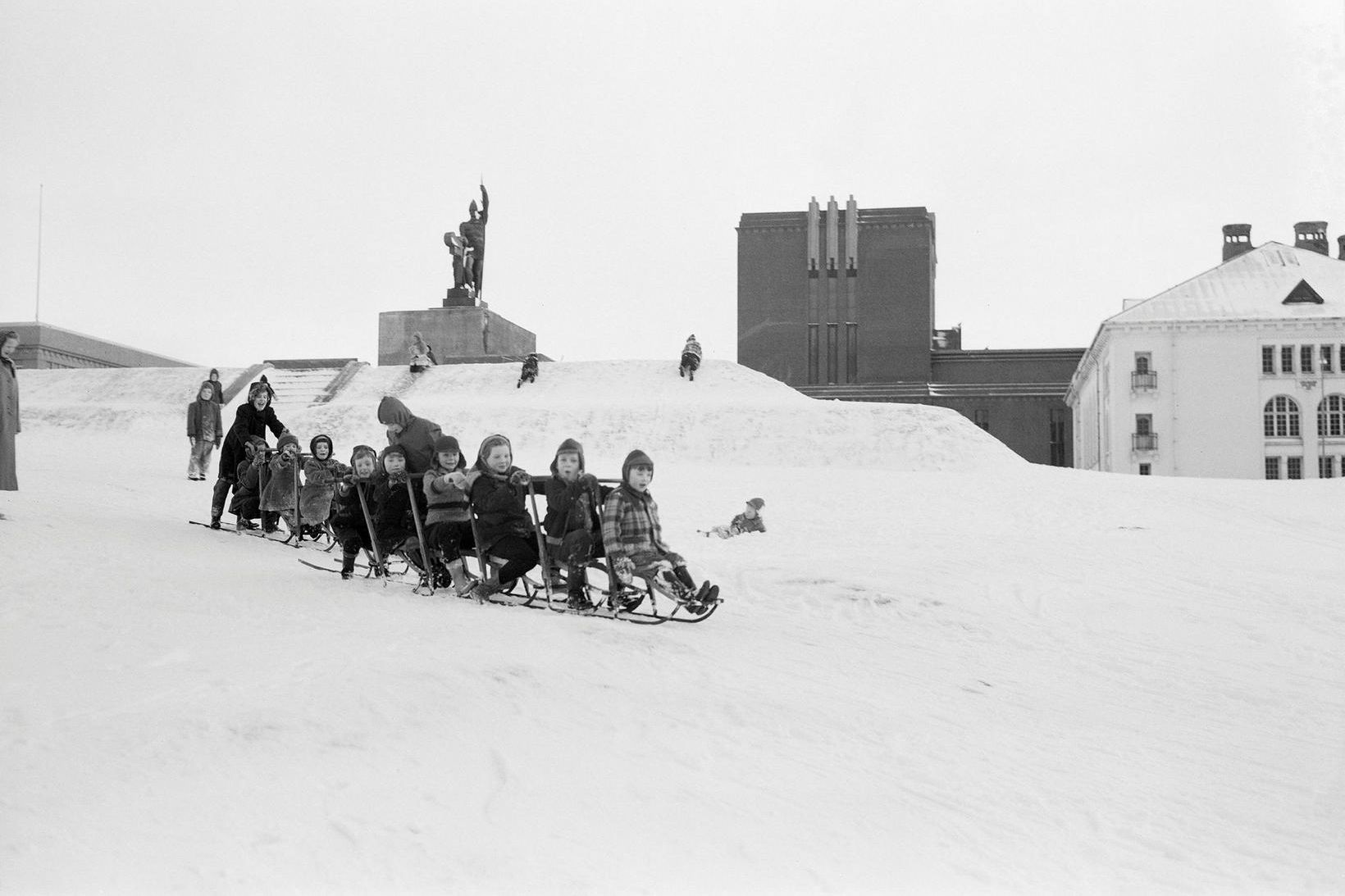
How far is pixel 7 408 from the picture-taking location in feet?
34.9

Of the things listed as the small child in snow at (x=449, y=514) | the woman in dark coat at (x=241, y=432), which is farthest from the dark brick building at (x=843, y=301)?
the small child in snow at (x=449, y=514)

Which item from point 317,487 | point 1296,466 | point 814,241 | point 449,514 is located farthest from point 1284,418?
point 449,514

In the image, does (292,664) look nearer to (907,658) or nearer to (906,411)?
(907,658)

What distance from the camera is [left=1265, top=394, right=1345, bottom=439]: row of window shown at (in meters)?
42.3

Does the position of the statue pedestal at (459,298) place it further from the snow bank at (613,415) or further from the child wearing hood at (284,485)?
the child wearing hood at (284,485)

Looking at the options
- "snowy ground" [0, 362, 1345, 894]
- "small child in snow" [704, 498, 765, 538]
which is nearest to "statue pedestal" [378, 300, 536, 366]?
"small child in snow" [704, 498, 765, 538]

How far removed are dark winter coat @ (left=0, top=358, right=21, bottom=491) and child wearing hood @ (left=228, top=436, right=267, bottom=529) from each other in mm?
1916

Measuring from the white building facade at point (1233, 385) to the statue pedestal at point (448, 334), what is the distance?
23.1m

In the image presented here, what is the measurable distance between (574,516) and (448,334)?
95.8 feet

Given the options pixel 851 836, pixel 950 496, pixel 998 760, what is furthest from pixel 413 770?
pixel 950 496

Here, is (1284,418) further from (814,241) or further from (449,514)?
(449,514)

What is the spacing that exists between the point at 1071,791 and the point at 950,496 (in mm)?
13486

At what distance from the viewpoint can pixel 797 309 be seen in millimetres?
63281

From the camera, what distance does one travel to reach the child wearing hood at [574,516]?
A: 7730 mm
